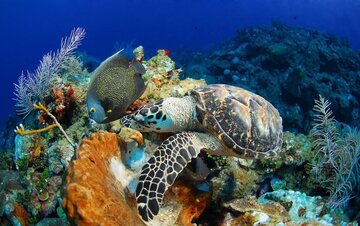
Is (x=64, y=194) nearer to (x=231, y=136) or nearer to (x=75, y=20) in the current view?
(x=231, y=136)

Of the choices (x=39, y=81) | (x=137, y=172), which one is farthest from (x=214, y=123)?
(x=39, y=81)

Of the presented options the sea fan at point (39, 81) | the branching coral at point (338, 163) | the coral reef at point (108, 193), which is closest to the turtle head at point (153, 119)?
the coral reef at point (108, 193)

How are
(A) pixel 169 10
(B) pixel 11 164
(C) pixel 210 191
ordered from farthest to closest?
(A) pixel 169 10
(B) pixel 11 164
(C) pixel 210 191

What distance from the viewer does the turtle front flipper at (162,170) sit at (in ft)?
8.12

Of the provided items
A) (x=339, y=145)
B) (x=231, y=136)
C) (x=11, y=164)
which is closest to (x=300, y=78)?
(x=339, y=145)

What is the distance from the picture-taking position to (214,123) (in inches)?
132

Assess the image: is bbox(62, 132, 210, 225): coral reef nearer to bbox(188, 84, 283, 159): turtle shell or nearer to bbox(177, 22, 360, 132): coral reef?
bbox(188, 84, 283, 159): turtle shell

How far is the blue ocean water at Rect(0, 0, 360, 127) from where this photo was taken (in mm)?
70050

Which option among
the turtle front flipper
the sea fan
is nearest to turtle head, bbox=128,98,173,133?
the turtle front flipper

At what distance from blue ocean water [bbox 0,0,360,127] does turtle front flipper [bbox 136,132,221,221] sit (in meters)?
58.2

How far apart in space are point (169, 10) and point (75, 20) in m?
34.1

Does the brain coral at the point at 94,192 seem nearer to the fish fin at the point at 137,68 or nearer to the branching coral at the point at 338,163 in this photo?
the fish fin at the point at 137,68

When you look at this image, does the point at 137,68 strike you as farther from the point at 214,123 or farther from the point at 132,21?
the point at 132,21

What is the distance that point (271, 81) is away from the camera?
11273 millimetres
